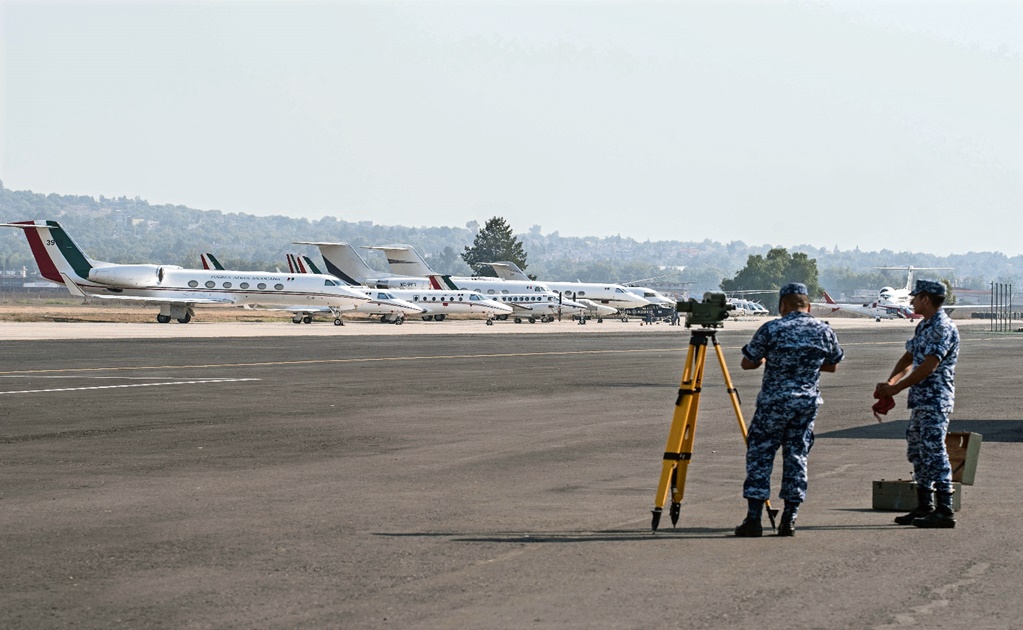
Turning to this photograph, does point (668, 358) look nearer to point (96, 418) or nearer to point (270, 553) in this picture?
point (96, 418)

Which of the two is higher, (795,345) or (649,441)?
(795,345)

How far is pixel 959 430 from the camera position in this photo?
21078 millimetres

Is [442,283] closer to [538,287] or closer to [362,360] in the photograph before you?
[538,287]

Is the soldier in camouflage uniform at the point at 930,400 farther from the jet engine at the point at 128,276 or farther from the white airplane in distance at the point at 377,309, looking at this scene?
the white airplane in distance at the point at 377,309

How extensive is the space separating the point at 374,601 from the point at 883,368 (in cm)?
3553

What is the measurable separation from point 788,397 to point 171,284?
8341 centimetres

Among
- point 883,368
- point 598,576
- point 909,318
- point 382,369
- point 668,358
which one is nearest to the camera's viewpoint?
point 598,576

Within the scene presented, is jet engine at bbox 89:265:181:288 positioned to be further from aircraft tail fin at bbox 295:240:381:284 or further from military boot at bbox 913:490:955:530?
military boot at bbox 913:490:955:530

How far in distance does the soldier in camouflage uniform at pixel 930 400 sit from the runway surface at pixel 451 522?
0.37 metres

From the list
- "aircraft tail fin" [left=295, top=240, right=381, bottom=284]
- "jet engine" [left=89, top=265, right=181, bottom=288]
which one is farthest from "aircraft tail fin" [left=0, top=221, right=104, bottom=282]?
"aircraft tail fin" [left=295, top=240, right=381, bottom=284]

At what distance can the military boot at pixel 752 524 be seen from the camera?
1109 centimetres

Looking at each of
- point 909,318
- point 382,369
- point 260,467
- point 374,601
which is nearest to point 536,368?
point 382,369

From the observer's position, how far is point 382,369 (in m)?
37.2

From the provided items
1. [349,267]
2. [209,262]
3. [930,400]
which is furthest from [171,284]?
[930,400]
